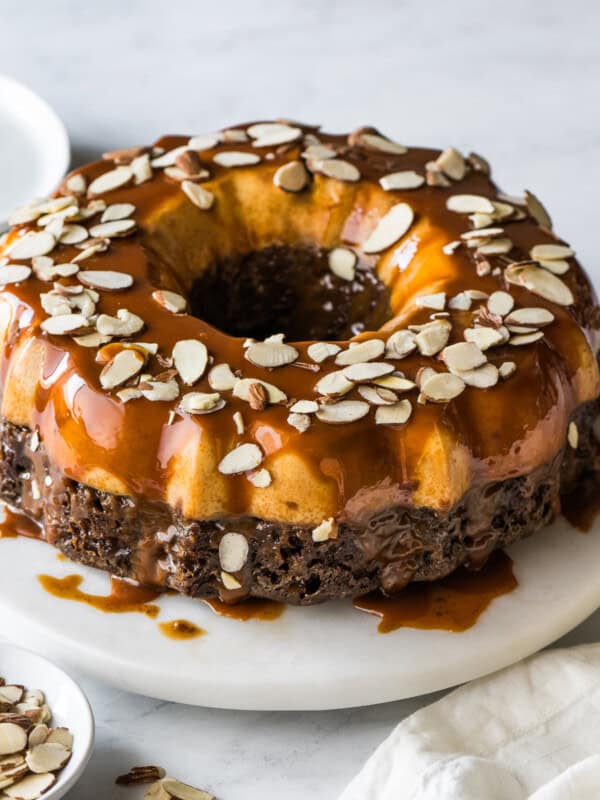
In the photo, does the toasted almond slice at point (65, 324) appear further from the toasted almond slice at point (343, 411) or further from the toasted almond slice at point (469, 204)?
the toasted almond slice at point (469, 204)

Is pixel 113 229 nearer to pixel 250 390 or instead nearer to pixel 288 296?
pixel 288 296

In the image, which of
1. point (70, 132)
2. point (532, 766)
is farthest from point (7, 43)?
point (532, 766)

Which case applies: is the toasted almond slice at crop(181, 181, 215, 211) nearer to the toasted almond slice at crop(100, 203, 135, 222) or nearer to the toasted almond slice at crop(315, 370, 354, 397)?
the toasted almond slice at crop(100, 203, 135, 222)

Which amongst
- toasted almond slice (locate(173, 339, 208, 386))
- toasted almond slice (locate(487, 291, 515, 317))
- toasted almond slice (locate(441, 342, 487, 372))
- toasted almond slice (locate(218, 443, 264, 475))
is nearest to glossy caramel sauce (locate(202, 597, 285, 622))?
toasted almond slice (locate(218, 443, 264, 475))

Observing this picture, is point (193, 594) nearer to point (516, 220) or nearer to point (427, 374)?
point (427, 374)

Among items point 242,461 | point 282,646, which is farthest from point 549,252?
point 282,646

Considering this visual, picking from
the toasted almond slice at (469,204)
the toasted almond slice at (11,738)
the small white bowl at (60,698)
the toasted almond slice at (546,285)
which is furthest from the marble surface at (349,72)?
the toasted almond slice at (11,738)
